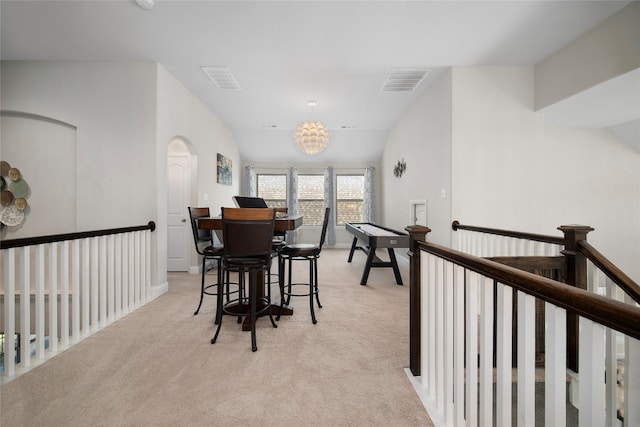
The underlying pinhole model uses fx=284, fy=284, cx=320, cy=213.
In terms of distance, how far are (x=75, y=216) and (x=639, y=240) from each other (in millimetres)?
6972

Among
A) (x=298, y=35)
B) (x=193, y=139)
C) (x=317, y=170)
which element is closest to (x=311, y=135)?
(x=298, y=35)

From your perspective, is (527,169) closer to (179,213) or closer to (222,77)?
(222,77)

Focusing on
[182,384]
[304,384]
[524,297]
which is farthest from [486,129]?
[182,384]

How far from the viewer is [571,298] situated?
2.27ft

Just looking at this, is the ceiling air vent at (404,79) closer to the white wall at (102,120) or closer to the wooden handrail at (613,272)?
the wooden handrail at (613,272)

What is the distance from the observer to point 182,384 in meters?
1.67

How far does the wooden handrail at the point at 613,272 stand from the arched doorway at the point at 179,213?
4.62 meters

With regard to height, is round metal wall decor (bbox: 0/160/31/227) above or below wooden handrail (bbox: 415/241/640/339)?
above

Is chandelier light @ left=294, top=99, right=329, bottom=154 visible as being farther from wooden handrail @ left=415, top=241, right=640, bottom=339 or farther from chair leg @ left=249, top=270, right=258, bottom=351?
wooden handrail @ left=415, top=241, right=640, bottom=339

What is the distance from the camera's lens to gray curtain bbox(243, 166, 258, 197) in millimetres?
7316

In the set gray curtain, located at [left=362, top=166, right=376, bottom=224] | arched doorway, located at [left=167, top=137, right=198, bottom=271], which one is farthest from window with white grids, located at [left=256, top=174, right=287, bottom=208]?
arched doorway, located at [left=167, top=137, right=198, bottom=271]

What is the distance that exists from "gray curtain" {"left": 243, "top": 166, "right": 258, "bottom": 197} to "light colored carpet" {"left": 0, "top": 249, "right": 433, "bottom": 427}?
4.84 metres

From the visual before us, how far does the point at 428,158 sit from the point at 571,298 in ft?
12.6

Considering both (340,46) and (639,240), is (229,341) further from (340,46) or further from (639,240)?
(639,240)
